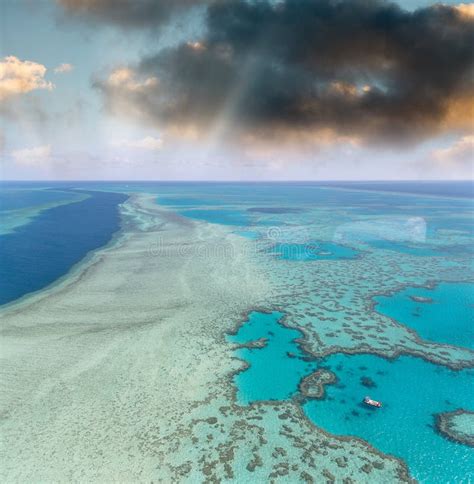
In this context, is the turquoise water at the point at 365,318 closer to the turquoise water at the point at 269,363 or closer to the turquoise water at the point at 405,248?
the turquoise water at the point at 269,363

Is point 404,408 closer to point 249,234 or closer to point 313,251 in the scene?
point 313,251

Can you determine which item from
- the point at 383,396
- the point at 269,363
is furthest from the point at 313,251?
the point at 383,396

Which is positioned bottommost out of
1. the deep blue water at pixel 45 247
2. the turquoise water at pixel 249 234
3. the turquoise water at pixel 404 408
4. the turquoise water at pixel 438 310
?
the turquoise water at pixel 404 408

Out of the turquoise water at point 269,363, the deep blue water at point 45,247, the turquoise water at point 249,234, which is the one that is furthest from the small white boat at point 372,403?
the turquoise water at point 249,234

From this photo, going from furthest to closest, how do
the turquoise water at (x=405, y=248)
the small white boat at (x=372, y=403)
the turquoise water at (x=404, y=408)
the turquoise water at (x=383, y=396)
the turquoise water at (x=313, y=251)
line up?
1. the turquoise water at (x=405, y=248)
2. the turquoise water at (x=313, y=251)
3. the small white boat at (x=372, y=403)
4. the turquoise water at (x=383, y=396)
5. the turquoise water at (x=404, y=408)

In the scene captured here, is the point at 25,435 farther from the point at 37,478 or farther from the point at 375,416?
the point at 375,416

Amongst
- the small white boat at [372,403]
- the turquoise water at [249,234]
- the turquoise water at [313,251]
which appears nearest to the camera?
the small white boat at [372,403]

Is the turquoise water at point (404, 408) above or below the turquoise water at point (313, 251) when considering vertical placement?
below
